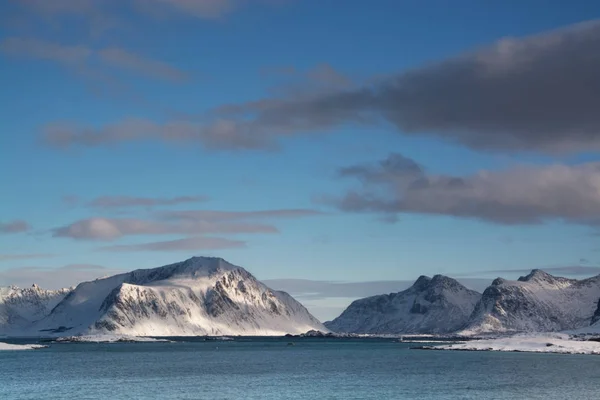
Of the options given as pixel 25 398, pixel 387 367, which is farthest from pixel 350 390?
pixel 387 367

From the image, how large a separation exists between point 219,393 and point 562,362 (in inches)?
3369

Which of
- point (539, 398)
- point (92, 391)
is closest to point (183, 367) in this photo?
point (92, 391)

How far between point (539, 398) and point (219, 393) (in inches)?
1463

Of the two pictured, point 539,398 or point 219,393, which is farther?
point 219,393

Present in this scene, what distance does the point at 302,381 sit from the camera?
120625 millimetres

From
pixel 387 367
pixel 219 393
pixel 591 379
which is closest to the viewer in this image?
pixel 219 393

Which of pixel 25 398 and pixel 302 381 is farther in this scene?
pixel 302 381

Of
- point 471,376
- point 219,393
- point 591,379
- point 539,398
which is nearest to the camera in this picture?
point 539,398

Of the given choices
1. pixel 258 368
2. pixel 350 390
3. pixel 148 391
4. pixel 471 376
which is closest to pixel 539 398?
pixel 350 390

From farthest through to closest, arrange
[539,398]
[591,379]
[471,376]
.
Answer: [471,376] → [591,379] → [539,398]

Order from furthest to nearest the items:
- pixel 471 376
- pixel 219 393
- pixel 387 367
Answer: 1. pixel 387 367
2. pixel 471 376
3. pixel 219 393

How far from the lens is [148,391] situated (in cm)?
10512

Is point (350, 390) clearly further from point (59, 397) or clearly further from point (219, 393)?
point (59, 397)

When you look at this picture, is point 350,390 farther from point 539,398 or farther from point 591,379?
point 591,379
